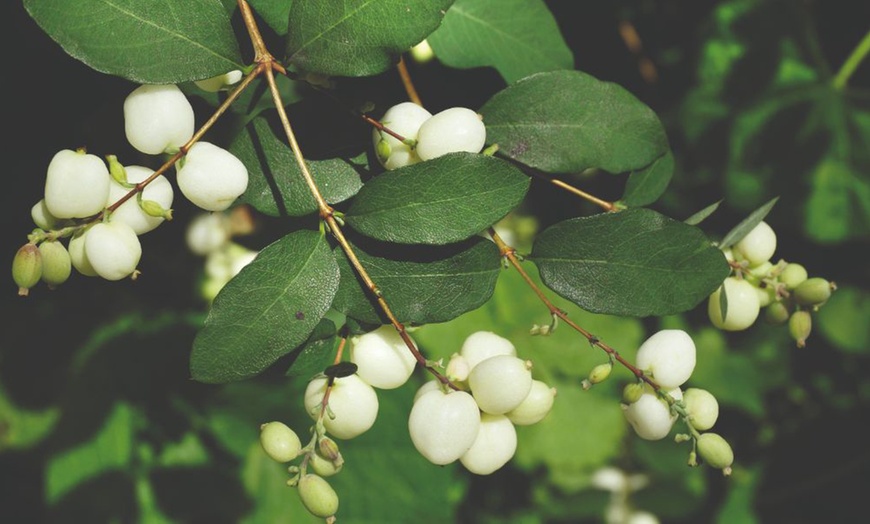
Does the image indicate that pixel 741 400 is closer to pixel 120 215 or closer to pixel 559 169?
pixel 559 169

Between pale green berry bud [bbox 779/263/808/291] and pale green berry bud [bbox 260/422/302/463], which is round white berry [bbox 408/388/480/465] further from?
pale green berry bud [bbox 779/263/808/291]

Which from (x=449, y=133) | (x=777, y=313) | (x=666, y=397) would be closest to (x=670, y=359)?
(x=666, y=397)

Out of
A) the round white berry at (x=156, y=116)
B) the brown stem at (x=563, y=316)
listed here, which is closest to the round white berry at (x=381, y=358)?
the brown stem at (x=563, y=316)

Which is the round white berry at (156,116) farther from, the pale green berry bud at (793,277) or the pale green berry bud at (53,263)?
the pale green berry bud at (793,277)

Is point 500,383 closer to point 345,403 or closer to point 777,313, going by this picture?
point 345,403

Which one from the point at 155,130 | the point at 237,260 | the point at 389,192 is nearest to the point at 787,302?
the point at 389,192

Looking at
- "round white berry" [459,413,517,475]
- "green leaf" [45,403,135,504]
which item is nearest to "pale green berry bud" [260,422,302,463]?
"round white berry" [459,413,517,475]
